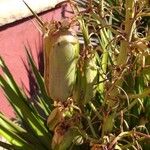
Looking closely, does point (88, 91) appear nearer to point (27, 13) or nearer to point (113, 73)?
point (113, 73)

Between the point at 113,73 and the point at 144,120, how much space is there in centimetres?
42

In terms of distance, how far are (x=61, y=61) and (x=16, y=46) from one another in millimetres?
1908

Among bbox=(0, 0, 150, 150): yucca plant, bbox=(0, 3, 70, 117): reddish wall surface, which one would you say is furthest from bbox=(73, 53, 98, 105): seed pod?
bbox=(0, 3, 70, 117): reddish wall surface

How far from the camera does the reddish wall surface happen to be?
2.80 metres

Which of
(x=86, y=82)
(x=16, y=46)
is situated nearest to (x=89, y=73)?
(x=86, y=82)

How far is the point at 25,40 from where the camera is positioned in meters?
3.04

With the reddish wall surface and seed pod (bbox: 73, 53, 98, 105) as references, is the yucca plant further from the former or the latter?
the reddish wall surface

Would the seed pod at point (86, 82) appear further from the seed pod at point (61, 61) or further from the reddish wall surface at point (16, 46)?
the reddish wall surface at point (16, 46)

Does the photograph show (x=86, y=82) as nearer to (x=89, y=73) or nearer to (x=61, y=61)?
(x=89, y=73)

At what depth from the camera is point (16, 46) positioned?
294cm

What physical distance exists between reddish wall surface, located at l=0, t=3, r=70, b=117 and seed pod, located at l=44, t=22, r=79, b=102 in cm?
164

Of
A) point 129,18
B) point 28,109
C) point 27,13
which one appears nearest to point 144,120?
point 28,109

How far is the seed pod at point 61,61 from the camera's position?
41.5 inches

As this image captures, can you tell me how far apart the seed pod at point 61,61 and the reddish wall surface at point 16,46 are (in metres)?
1.64
